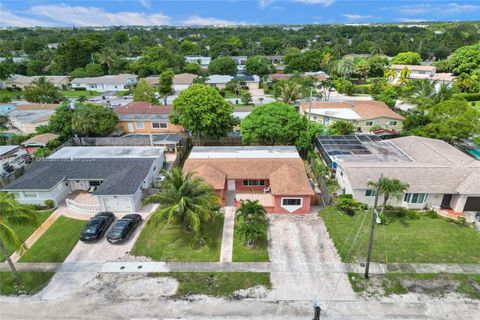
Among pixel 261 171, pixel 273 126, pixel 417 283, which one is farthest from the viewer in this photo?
pixel 273 126

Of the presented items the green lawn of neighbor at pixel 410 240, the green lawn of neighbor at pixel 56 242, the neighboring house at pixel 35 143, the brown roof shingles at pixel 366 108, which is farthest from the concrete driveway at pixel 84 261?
the brown roof shingles at pixel 366 108

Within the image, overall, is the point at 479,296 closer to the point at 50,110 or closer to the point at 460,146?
the point at 460,146

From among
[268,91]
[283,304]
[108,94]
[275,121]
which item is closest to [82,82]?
[108,94]

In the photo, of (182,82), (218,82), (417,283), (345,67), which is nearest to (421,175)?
(417,283)

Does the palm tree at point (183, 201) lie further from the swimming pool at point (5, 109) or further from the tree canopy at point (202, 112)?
the swimming pool at point (5, 109)

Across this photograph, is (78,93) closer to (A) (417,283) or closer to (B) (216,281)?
(B) (216,281)

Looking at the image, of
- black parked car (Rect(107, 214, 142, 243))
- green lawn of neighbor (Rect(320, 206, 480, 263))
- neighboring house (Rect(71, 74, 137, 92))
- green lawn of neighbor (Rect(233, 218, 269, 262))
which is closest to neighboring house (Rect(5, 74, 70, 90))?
neighboring house (Rect(71, 74, 137, 92))
